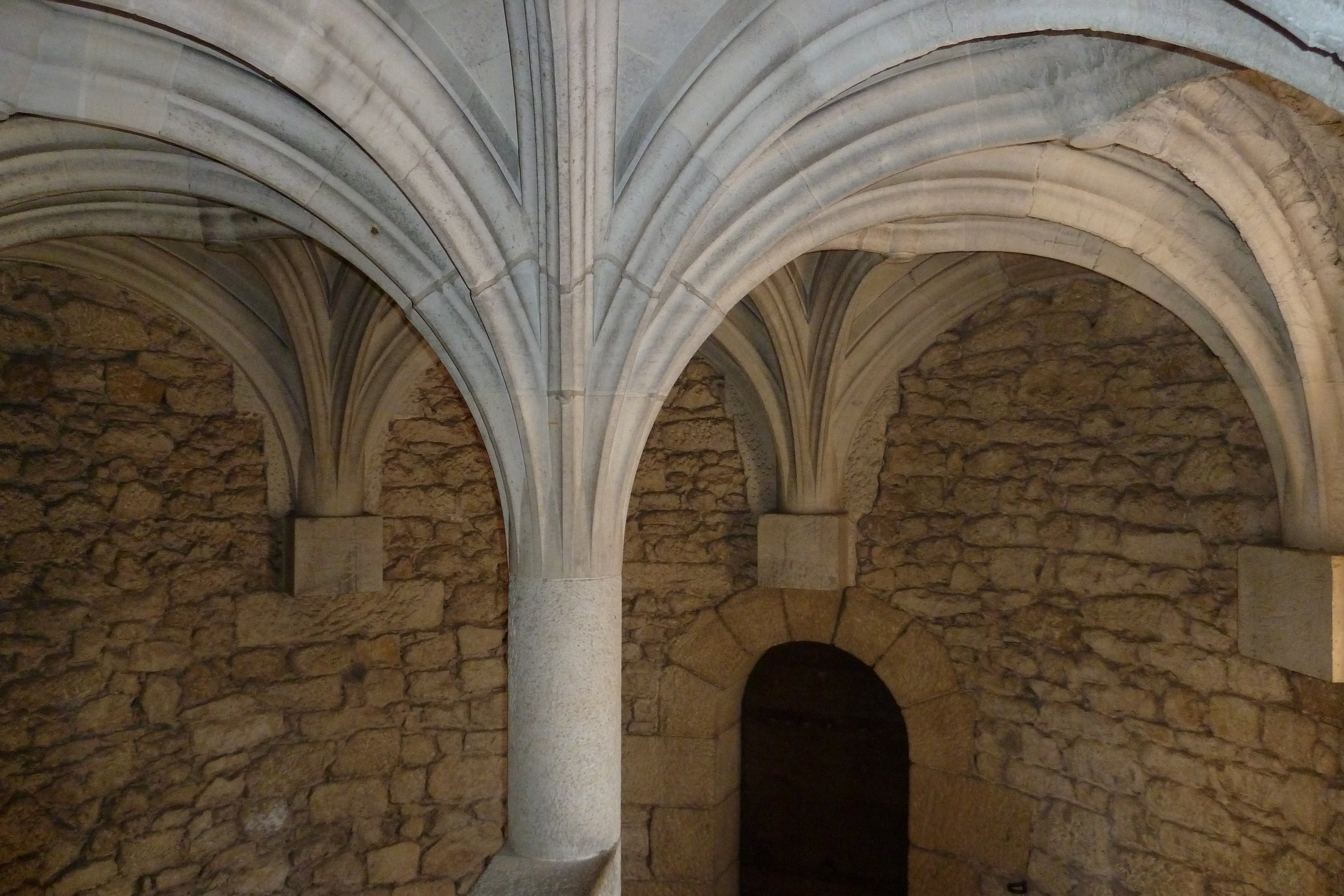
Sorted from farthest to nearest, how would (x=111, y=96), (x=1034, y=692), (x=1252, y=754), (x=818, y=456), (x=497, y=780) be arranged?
(x=497, y=780) < (x=818, y=456) < (x=1034, y=692) < (x=1252, y=754) < (x=111, y=96)

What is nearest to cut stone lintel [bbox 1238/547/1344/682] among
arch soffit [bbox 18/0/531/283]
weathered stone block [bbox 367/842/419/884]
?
arch soffit [bbox 18/0/531/283]

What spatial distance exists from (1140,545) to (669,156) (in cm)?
263

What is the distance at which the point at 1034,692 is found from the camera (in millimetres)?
4227

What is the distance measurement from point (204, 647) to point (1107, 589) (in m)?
3.72

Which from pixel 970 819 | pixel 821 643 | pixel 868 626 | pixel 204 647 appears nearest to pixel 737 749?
pixel 821 643

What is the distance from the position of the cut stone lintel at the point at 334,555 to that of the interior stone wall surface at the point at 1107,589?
88.6 inches

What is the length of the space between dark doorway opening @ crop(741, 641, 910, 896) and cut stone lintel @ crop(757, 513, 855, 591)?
0.57 metres

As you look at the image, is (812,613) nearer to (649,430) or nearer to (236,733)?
(649,430)

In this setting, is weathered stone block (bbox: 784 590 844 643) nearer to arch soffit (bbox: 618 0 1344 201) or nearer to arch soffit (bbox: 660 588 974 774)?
arch soffit (bbox: 660 588 974 774)

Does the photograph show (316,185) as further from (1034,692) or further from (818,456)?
(1034,692)

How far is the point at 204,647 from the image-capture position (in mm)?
4219

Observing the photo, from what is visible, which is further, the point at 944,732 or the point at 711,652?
the point at 711,652

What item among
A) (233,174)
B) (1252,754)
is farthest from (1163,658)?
(233,174)

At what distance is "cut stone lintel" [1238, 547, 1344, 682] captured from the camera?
3.22 metres
